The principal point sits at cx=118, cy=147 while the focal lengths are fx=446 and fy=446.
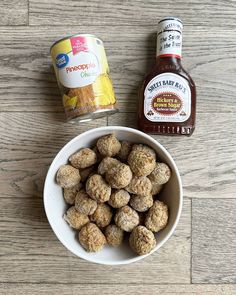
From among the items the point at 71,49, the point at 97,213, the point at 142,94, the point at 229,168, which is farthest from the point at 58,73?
the point at 229,168

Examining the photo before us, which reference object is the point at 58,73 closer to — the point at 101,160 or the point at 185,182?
the point at 101,160

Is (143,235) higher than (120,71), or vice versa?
(120,71)

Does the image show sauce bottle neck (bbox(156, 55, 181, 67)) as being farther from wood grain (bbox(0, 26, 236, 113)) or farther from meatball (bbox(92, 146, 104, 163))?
meatball (bbox(92, 146, 104, 163))

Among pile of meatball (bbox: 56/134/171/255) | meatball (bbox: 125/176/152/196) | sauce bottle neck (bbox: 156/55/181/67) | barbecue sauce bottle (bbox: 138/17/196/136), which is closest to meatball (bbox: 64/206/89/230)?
pile of meatball (bbox: 56/134/171/255)

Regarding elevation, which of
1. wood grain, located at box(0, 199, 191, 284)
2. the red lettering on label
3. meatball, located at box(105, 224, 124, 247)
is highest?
the red lettering on label

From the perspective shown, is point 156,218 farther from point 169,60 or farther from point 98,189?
point 169,60

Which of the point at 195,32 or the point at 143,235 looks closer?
the point at 143,235
